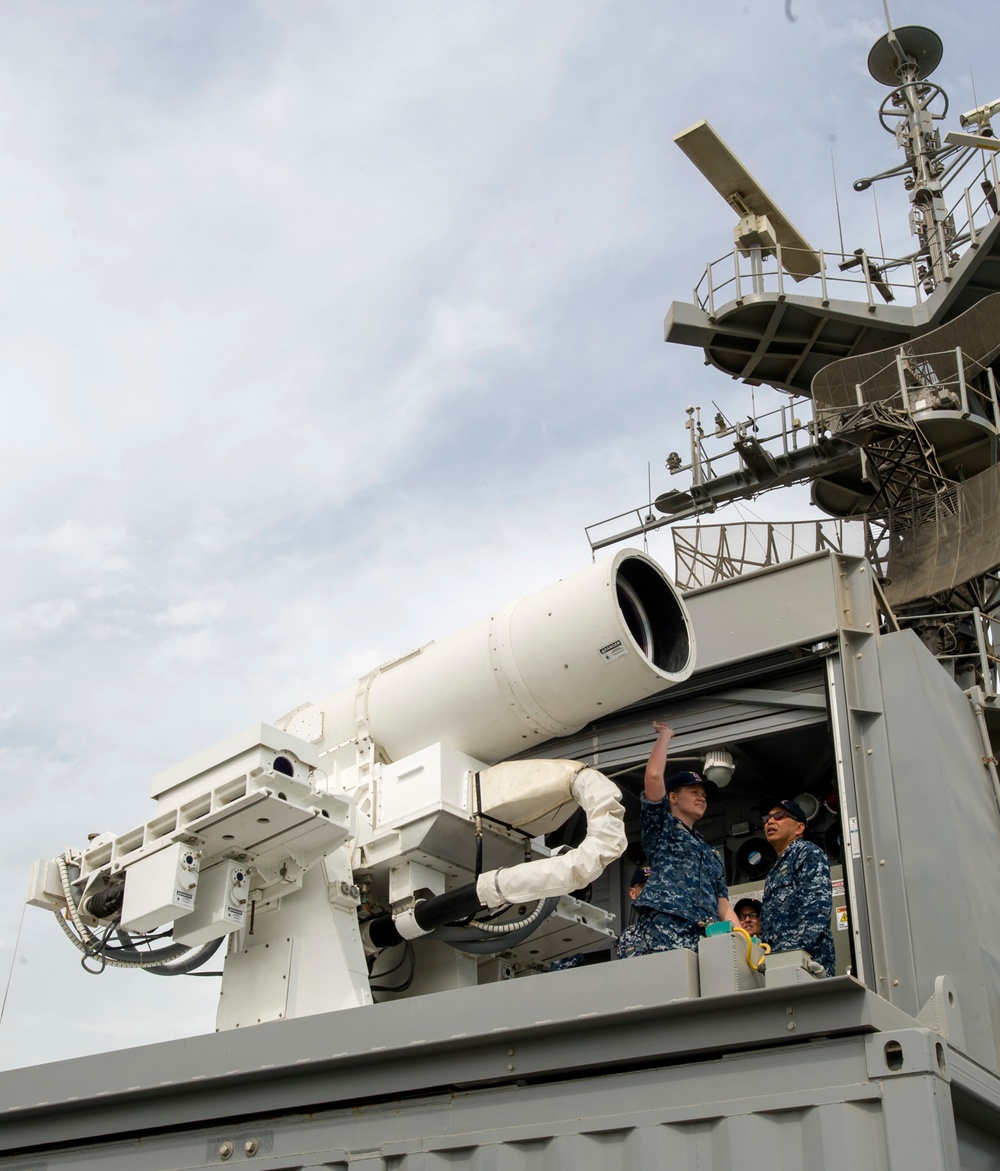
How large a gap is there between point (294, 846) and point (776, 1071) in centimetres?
282

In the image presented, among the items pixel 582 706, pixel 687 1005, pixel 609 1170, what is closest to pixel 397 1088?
pixel 609 1170

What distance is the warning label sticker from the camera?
233 inches

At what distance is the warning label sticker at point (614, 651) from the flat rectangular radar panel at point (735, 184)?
1077 cm

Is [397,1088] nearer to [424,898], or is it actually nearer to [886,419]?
[424,898]

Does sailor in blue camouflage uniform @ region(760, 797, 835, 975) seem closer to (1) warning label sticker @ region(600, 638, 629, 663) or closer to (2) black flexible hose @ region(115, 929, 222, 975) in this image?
(1) warning label sticker @ region(600, 638, 629, 663)

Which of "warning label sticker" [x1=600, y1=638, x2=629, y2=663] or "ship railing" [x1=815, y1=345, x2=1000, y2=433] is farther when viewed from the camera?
"ship railing" [x1=815, y1=345, x2=1000, y2=433]

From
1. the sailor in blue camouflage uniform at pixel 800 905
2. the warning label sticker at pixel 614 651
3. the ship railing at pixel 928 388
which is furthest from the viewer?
the ship railing at pixel 928 388

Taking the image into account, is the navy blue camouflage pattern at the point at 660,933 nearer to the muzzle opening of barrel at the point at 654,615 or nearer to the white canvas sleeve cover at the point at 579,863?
the white canvas sleeve cover at the point at 579,863

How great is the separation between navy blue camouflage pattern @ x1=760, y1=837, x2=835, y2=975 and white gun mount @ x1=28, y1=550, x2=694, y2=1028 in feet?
2.48

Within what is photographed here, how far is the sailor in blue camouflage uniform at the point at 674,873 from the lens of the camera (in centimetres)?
534

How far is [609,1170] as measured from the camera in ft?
13.9

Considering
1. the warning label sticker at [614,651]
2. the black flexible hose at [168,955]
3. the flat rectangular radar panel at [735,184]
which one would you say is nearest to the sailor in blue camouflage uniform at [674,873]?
the warning label sticker at [614,651]

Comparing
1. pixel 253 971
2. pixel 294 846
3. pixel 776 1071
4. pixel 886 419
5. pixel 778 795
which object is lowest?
pixel 776 1071

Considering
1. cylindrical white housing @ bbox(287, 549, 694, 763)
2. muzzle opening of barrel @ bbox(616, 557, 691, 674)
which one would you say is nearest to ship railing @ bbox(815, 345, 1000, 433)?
muzzle opening of barrel @ bbox(616, 557, 691, 674)
